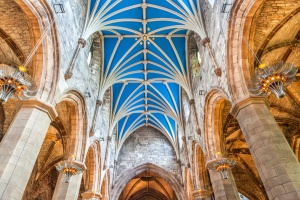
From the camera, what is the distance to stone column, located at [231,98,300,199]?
5559 mm

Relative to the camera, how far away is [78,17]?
1124 centimetres

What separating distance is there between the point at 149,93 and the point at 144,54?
170 inches

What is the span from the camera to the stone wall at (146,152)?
21.1m

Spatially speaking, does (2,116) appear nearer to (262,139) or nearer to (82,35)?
(82,35)

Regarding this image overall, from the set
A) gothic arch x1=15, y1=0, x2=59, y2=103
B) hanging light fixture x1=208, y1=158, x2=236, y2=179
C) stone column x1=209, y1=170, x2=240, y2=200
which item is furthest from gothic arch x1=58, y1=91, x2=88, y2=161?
stone column x1=209, y1=170, x2=240, y2=200

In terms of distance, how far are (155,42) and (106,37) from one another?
11.0ft

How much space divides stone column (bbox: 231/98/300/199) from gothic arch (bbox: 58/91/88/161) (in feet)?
23.1

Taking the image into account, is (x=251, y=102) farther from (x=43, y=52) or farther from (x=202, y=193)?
(x=202, y=193)

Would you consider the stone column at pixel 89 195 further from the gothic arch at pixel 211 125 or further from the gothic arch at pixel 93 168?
the gothic arch at pixel 211 125

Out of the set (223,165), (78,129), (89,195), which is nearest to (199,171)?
(223,165)

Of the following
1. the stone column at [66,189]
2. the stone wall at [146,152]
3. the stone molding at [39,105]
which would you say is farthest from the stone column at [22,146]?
the stone wall at [146,152]

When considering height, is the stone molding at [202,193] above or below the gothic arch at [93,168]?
below

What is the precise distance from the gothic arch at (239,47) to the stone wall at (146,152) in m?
14.3

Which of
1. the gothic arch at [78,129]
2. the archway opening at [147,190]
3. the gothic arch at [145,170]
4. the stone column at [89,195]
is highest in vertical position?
the archway opening at [147,190]
